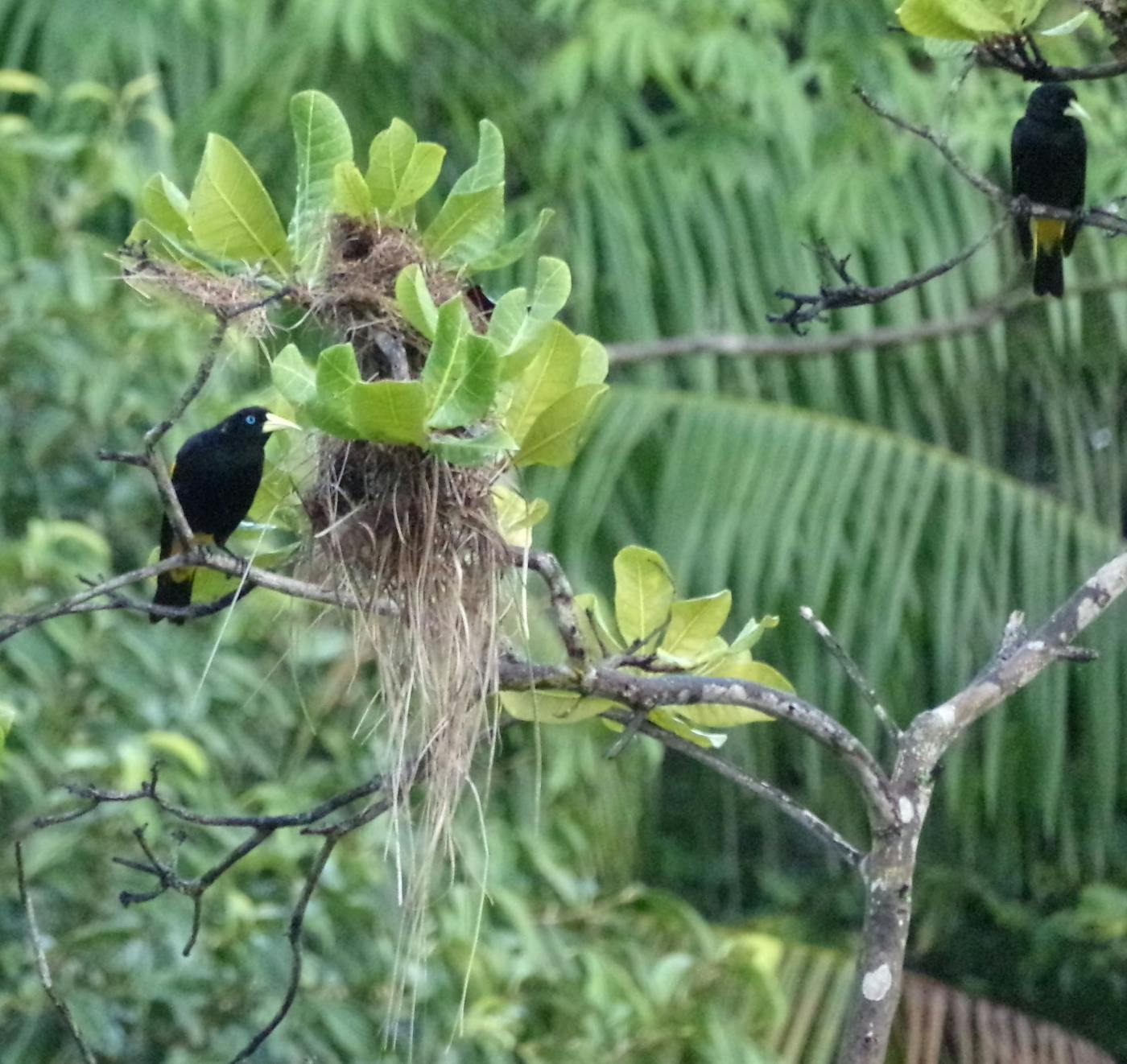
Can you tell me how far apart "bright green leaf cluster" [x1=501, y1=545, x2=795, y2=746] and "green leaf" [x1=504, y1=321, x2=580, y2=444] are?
202mm

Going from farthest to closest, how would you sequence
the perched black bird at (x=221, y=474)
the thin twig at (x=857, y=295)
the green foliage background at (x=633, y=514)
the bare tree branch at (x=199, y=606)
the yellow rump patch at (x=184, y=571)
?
the green foliage background at (x=633, y=514)
the yellow rump patch at (x=184, y=571)
the perched black bird at (x=221, y=474)
the thin twig at (x=857, y=295)
the bare tree branch at (x=199, y=606)

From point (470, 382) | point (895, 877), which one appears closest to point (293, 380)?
point (470, 382)

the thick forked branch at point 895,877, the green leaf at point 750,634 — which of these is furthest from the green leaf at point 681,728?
the thick forked branch at point 895,877

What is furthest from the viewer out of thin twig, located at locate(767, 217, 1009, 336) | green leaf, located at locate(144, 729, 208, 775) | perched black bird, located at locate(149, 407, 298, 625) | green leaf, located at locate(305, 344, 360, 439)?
green leaf, located at locate(144, 729, 208, 775)

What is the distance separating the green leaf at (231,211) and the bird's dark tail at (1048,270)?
231cm

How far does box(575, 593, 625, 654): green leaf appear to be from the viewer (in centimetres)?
227

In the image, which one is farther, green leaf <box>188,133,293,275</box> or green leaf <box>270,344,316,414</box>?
green leaf <box>188,133,293,275</box>

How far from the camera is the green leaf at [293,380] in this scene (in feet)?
6.57

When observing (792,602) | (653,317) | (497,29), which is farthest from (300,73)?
(792,602)

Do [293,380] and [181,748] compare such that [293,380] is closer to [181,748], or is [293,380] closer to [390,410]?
[390,410]

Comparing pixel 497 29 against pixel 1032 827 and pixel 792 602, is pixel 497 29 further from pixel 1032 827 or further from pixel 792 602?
pixel 1032 827

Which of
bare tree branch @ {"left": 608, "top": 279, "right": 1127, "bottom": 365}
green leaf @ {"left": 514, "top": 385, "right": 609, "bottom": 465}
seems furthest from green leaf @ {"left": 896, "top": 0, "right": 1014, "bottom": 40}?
bare tree branch @ {"left": 608, "top": 279, "right": 1127, "bottom": 365}

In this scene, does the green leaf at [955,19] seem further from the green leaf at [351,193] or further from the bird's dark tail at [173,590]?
the bird's dark tail at [173,590]

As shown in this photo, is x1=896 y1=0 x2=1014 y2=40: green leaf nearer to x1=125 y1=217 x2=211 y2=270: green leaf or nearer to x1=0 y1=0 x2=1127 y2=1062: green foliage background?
x1=125 y1=217 x2=211 y2=270: green leaf
